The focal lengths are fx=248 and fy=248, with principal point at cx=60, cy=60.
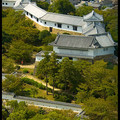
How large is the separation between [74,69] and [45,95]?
9.45 ft

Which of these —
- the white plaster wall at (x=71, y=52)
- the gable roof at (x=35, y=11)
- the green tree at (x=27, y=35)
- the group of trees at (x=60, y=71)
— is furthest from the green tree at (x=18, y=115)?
the gable roof at (x=35, y=11)

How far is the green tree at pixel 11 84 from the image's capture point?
Result: 1683 cm

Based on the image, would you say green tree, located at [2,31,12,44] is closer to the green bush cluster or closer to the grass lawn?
the green bush cluster

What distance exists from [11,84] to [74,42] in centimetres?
675

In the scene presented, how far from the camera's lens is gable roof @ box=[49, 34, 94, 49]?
2036 centimetres

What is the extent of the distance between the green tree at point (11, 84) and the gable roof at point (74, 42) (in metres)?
5.25

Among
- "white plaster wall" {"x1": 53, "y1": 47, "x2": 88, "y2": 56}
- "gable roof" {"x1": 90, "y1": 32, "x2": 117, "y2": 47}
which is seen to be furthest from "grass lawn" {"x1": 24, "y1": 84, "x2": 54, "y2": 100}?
"gable roof" {"x1": 90, "y1": 32, "x2": 117, "y2": 47}

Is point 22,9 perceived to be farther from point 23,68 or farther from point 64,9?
point 23,68

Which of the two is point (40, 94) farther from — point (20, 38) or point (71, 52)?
point (20, 38)

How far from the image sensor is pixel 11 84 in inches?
659

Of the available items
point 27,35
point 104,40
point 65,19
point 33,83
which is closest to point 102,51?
point 104,40

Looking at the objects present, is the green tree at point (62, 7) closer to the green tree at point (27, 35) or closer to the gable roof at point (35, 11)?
the gable roof at point (35, 11)

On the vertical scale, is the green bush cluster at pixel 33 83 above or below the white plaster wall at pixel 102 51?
below

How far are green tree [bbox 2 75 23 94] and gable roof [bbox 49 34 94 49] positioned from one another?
5.25m
